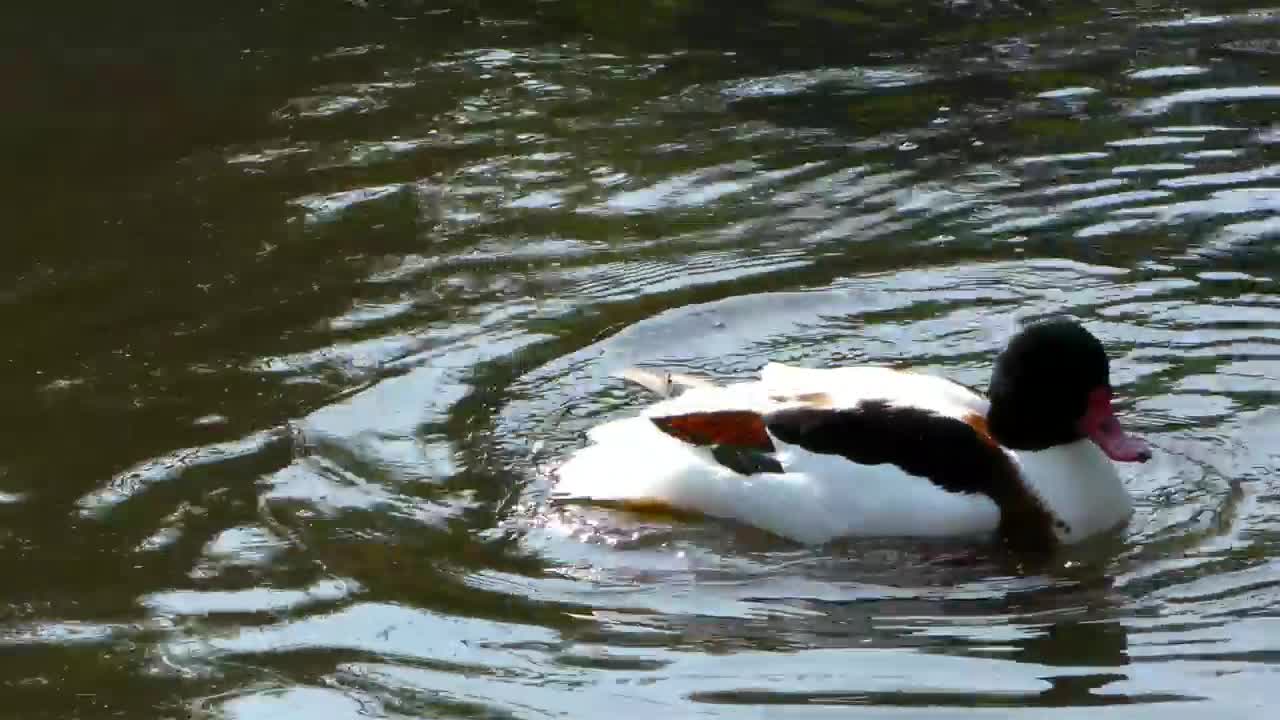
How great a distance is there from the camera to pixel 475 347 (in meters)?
9.51

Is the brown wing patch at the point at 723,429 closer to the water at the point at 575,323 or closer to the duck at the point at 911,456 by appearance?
the duck at the point at 911,456

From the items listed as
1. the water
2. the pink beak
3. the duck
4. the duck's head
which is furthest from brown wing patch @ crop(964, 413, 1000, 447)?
the water

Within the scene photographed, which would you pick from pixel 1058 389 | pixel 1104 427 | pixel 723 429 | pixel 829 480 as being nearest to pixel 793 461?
Result: pixel 829 480

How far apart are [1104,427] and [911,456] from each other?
0.76 metres

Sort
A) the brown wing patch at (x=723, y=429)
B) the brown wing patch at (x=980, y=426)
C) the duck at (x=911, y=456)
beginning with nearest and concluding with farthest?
1. the duck at (x=911, y=456)
2. the brown wing patch at (x=980, y=426)
3. the brown wing patch at (x=723, y=429)

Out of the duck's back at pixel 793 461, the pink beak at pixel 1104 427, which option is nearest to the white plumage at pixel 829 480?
the duck's back at pixel 793 461

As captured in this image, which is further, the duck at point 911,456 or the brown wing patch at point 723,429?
the brown wing patch at point 723,429

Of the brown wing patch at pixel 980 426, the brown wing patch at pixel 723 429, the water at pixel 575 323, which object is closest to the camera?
the water at pixel 575 323

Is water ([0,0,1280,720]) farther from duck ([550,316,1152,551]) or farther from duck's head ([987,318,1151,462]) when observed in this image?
duck's head ([987,318,1151,462])

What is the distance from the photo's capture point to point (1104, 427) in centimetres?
786

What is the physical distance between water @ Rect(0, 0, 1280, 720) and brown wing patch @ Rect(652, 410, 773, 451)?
341 millimetres

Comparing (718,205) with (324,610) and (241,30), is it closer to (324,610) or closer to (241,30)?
(324,610)

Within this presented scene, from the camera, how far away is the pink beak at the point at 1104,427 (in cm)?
779

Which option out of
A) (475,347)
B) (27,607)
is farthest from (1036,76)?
(27,607)
